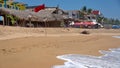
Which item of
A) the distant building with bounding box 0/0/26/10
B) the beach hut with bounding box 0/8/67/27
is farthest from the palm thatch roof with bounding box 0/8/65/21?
the distant building with bounding box 0/0/26/10

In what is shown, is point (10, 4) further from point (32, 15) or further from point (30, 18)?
point (30, 18)

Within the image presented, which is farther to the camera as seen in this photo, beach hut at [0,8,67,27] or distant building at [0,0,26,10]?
distant building at [0,0,26,10]

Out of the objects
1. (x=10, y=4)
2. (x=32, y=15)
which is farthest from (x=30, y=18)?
(x=10, y=4)

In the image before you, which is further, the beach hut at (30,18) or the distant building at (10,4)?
the distant building at (10,4)

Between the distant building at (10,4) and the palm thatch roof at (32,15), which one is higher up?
the distant building at (10,4)

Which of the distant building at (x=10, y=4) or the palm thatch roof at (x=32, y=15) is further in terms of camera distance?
the distant building at (x=10, y=4)

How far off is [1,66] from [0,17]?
56.1 ft

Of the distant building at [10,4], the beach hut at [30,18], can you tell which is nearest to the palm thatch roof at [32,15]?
the beach hut at [30,18]

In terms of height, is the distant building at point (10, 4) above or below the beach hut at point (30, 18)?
above

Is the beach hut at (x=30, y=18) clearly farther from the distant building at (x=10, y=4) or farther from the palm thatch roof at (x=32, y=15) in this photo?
the distant building at (x=10, y=4)

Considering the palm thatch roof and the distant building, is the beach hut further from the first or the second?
the distant building

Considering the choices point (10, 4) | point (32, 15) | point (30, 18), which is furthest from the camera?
point (10, 4)

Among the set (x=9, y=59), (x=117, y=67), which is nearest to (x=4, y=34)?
(x=9, y=59)

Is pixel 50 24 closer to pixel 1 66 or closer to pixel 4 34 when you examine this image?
pixel 4 34
